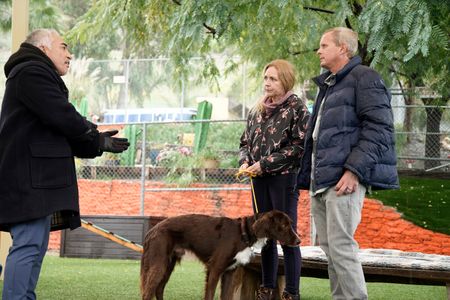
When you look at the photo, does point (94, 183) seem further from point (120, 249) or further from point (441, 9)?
point (441, 9)

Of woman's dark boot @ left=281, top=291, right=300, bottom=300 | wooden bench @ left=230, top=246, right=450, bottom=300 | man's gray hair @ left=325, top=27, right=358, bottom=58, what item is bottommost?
woman's dark boot @ left=281, top=291, right=300, bottom=300

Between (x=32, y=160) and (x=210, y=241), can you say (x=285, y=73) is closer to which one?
(x=210, y=241)

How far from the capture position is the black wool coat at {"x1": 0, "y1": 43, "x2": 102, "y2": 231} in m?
5.20

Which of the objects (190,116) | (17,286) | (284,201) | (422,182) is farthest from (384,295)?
(190,116)

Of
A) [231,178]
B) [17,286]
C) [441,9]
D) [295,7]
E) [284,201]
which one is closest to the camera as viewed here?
[17,286]

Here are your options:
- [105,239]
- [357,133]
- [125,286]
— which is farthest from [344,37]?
[105,239]

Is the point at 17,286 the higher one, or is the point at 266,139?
the point at 266,139

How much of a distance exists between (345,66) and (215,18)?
3691 mm

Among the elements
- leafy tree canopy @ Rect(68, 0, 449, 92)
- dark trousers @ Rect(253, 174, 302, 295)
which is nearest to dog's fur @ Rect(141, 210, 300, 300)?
dark trousers @ Rect(253, 174, 302, 295)

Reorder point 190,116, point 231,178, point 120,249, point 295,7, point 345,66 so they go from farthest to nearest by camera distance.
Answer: point 190,116
point 231,178
point 120,249
point 295,7
point 345,66

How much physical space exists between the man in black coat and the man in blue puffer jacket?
157 centimetres

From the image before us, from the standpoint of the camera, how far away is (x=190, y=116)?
76.6ft

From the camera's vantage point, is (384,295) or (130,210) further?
(130,210)

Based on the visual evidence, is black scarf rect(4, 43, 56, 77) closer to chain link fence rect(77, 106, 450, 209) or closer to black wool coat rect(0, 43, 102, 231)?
black wool coat rect(0, 43, 102, 231)
